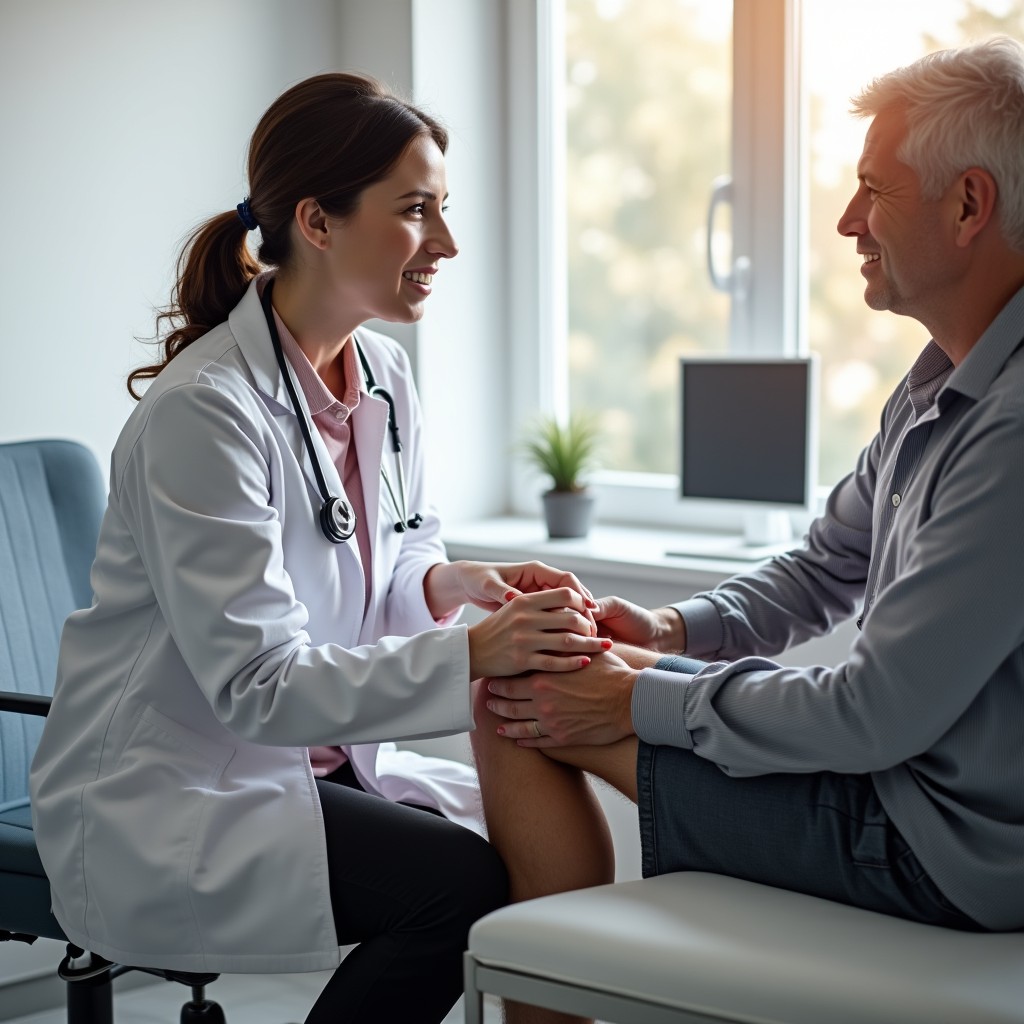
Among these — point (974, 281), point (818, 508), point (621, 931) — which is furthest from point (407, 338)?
point (621, 931)

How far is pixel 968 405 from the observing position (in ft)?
4.33

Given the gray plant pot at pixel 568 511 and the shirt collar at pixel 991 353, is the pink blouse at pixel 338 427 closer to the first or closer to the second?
the shirt collar at pixel 991 353

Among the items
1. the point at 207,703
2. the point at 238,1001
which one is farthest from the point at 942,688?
the point at 238,1001

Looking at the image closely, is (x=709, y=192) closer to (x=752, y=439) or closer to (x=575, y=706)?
(x=752, y=439)

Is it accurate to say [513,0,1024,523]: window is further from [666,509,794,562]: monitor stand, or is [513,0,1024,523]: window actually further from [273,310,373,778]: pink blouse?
[273,310,373,778]: pink blouse

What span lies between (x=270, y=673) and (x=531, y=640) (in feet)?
0.95

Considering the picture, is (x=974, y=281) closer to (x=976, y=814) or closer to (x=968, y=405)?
(x=968, y=405)

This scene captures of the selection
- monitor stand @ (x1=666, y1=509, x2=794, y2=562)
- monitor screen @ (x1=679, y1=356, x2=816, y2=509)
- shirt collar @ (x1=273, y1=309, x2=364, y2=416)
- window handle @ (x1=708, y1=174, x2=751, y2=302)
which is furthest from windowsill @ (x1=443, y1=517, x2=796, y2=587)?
shirt collar @ (x1=273, y1=309, x2=364, y2=416)

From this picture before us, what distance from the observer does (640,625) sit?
1.70m

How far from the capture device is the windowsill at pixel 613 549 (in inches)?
91.4

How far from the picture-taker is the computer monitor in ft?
7.61

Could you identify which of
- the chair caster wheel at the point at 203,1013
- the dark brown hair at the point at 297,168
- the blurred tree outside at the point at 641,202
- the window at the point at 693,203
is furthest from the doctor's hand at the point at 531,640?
the blurred tree outside at the point at 641,202

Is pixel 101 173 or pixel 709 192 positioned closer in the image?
pixel 101 173

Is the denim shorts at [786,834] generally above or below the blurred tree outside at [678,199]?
below
